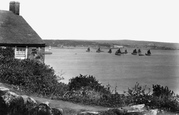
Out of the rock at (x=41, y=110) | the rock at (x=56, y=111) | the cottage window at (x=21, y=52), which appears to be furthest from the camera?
the cottage window at (x=21, y=52)

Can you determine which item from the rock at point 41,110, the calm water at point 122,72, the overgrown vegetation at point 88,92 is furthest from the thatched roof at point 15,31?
the rock at point 41,110

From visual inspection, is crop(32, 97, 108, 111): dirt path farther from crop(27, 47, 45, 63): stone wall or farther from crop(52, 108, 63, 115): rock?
crop(27, 47, 45, 63): stone wall

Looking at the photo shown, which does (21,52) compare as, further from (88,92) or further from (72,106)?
(72,106)

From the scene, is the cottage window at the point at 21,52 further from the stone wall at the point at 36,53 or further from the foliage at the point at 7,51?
the foliage at the point at 7,51

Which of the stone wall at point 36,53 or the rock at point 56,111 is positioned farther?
the stone wall at point 36,53

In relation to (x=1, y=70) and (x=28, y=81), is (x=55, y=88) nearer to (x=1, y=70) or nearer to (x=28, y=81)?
(x=28, y=81)

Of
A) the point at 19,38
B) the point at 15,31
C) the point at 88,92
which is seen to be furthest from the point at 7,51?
the point at 88,92

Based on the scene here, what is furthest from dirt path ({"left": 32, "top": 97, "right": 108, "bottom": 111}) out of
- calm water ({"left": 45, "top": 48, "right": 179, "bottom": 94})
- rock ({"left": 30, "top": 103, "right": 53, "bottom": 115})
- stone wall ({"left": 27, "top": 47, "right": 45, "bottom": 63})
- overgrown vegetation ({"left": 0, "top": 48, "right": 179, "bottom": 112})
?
stone wall ({"left": 27, "top": 47, "right": 45, "bottom": 63})
